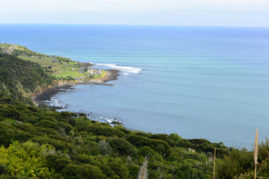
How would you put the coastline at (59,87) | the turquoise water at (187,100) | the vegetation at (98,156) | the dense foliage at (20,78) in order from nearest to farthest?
the vegetation at (98,156) < the turquoise water at (187,100) < the dense foliage at (20,78) < the coastline at (59,87)

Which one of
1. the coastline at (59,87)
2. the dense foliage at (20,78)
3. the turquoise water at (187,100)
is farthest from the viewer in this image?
the coastline at (59,87)

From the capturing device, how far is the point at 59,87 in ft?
211

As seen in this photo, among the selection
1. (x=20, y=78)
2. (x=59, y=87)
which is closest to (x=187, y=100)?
(x=59, y=87)

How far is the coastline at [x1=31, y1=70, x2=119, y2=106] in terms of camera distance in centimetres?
5450

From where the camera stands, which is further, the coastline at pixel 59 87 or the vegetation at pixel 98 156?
the coastline at pixel 59 87

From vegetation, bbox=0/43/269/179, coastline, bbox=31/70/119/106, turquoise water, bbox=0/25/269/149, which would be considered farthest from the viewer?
coastline, bbox=31/70/119/106

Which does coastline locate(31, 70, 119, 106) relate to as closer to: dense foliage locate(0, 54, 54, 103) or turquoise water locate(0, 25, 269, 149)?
dense foliage locate(0, 54, 54, 103)

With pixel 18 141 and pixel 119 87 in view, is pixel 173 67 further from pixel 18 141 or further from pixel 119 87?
pixel 18 141

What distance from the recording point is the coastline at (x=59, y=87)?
54497 mm

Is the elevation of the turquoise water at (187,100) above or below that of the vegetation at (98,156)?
above

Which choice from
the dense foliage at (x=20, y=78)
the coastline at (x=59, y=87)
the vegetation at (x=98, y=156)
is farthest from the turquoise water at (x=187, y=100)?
the vegetation at (x=98, y=156)

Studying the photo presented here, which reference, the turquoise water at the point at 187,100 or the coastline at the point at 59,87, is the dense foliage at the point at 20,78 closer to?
the coastline at the point at 59,87

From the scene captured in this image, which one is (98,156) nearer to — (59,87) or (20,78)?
(20,78)

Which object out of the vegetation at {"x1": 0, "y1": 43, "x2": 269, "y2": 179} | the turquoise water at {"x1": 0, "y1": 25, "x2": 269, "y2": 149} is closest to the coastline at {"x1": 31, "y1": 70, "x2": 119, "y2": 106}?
the turquoise water at {"x1": 0, "y1": 25, "x2": 269, "y2": 149}
